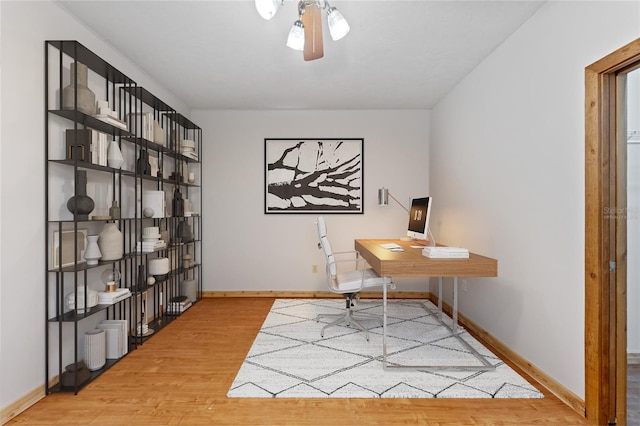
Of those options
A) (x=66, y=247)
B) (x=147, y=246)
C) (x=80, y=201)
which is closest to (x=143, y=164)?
(x=147, y=246)

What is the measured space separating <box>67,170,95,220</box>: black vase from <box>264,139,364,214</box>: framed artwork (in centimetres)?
262

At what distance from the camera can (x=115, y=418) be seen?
2020mm

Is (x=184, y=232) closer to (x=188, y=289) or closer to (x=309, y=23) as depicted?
(x=188, y=289)

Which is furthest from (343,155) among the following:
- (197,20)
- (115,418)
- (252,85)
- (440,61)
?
(115,418)

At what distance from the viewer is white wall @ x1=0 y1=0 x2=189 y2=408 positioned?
2.01 metres

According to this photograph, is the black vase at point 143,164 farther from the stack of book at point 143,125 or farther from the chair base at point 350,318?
the chair base at point 350,318

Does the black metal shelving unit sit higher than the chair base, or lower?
higher

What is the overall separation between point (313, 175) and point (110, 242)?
9.00 feet

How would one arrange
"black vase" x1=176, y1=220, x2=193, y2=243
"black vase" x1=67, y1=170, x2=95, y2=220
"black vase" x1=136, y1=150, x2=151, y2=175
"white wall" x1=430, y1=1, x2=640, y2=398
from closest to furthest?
"white wall" x1=430, y1=1, x2=640, y2=398 → "black vase" x1=67, y1=170, x2=95, y2=220 → "black vase" x1=136, y1=150, x2=151, y2=175 → "black vase" x1=176, y1=220, x2=193, y2=243

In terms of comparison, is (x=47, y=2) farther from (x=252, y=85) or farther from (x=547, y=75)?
(x=547, y=75)

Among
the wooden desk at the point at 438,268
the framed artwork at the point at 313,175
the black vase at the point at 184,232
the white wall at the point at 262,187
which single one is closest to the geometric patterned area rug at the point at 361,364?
the wooden desk at the point at 438,268

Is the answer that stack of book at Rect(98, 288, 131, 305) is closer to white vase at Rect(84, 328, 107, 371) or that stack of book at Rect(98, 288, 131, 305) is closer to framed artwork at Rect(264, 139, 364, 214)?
white vase at Rect(84, 328, 107, 371)

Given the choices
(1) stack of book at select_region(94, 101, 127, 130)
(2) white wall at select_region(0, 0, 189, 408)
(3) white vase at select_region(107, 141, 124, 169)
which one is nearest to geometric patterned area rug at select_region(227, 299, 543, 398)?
(2) white wall at select_region(0, 0, 189, 408)

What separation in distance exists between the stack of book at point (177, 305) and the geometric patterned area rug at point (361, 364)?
1.00 m
